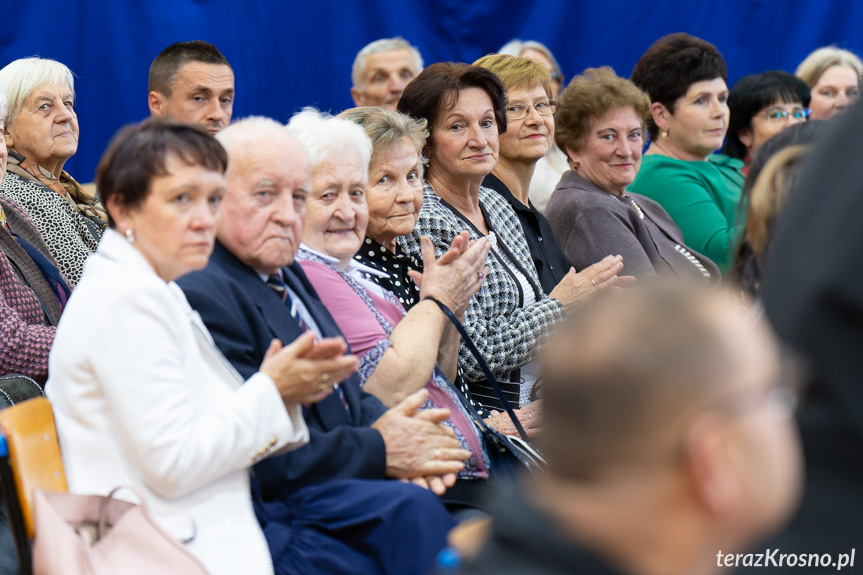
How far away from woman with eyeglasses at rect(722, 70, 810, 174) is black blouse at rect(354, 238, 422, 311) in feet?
8.72

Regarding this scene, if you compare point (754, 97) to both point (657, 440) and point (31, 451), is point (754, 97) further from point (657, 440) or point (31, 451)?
point (657, 440)

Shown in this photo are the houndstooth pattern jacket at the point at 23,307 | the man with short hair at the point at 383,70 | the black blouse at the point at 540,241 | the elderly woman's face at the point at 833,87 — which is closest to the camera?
the houndstooth pattern jacket at the point at 23,307

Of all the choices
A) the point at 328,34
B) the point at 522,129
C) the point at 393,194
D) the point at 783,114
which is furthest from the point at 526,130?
the point at 328,34

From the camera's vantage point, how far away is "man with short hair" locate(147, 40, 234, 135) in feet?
14.9

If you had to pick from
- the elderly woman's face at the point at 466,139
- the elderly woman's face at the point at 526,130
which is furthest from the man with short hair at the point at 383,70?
the elderly woman's face at the point at 466,139

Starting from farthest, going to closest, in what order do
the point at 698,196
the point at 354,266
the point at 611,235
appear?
the point at 698,196, the point at 611,235, the point at 354,266

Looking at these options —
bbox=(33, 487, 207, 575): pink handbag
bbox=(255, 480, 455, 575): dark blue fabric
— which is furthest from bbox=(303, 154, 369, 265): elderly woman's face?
bbox=(33, 487, 207, 575): pink handbag

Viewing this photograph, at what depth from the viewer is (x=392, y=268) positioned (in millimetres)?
3016

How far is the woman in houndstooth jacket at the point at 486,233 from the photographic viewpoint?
10.3 ft

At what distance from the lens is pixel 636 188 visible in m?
4.72

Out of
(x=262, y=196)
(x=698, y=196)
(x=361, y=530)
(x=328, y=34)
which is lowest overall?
(x=361, y=530)

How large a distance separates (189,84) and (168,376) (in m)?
2.99

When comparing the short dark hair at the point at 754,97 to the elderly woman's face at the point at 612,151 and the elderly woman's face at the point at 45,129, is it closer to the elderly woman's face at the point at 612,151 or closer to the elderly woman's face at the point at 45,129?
the elderly woman's face at the point at 612,151

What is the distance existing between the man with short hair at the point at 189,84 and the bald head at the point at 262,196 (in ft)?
7.56
